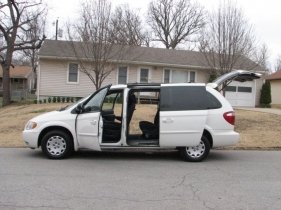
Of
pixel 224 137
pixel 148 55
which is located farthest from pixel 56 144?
pixel 148 55

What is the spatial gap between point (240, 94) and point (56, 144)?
18414mm

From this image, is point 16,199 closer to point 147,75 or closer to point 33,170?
point 33,170

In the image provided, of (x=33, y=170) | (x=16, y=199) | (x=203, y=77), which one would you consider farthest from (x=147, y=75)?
(x=16, y=199)

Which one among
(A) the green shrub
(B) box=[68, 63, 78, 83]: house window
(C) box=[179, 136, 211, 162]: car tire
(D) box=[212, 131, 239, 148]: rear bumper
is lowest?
(C) box=[179, 136, 211, 162]: car tire

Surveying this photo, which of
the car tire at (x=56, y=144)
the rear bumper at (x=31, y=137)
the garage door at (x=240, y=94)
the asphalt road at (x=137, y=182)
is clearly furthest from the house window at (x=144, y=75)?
the rear bumper at (x=31, y=137)

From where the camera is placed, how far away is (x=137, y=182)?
5781 mm

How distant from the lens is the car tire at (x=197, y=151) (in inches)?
294

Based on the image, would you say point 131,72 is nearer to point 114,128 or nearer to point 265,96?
point 265,96

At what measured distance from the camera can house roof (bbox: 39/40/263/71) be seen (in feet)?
67.4

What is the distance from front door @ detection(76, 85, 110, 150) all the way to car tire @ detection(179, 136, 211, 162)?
2091mm

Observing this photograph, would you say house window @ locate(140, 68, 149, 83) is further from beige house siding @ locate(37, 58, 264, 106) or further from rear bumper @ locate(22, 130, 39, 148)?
rear bumper @ locate(22, 130, 39, 148)

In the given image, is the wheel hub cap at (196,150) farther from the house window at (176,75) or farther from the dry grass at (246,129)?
the house window at (176,75)

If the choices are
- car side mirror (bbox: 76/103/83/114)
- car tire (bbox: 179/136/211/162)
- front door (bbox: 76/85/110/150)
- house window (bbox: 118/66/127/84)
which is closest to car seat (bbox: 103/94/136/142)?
front door (bbox: 76/85/110/150)

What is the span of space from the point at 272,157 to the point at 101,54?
29.8 ft
